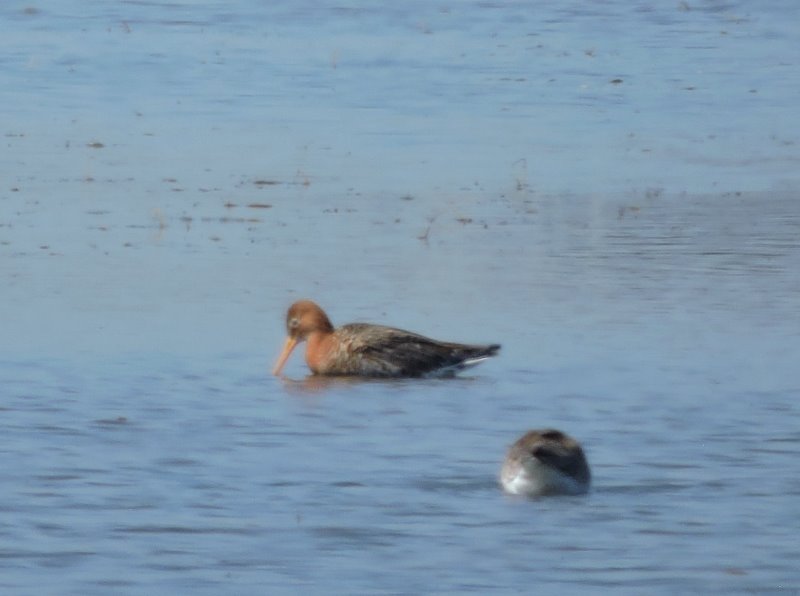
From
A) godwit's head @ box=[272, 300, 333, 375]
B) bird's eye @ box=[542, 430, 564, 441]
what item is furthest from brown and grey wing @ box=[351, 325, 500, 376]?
bird's eye @ box=[542, 430, 564, 441]

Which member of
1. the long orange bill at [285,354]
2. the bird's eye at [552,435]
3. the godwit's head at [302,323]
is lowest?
the bird's eye at [552,435]

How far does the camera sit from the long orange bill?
11.7 metres

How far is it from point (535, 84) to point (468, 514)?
663 inches

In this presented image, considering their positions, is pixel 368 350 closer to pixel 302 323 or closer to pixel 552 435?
pixel 302 323

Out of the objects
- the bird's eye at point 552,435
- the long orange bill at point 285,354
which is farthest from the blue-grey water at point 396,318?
the bird's eye at point 552,435

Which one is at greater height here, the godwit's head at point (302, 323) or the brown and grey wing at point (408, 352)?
the godwit's head at point (302, 323)

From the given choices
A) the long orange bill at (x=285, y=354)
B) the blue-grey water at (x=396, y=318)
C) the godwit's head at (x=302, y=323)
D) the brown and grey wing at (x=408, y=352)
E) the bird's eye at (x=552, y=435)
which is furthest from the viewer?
the godwit's head at (x=302, y=323)

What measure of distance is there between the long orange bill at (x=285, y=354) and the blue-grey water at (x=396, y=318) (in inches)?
3.2

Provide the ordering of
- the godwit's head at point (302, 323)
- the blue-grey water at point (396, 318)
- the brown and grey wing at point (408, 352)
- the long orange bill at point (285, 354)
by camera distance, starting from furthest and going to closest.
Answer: the godwit's head at point (302, 323), the long orange bill at point (285, 354), the brown and grey wing at point (408, 352), the blue-grey water at point (396, 318)

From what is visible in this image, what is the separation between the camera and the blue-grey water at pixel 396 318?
7.89m

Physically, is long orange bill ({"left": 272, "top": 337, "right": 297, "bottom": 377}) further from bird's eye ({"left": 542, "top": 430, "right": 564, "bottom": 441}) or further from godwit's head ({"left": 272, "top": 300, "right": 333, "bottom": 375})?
bird's eye ({"left": 542, "top": 430, "right": 564, "bottom": 441})

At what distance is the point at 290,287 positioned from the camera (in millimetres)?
13359

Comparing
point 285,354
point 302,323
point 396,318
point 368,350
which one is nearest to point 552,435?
point 368,350

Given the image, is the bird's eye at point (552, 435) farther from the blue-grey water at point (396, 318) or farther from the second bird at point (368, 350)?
the second bird at point (368, 350)
